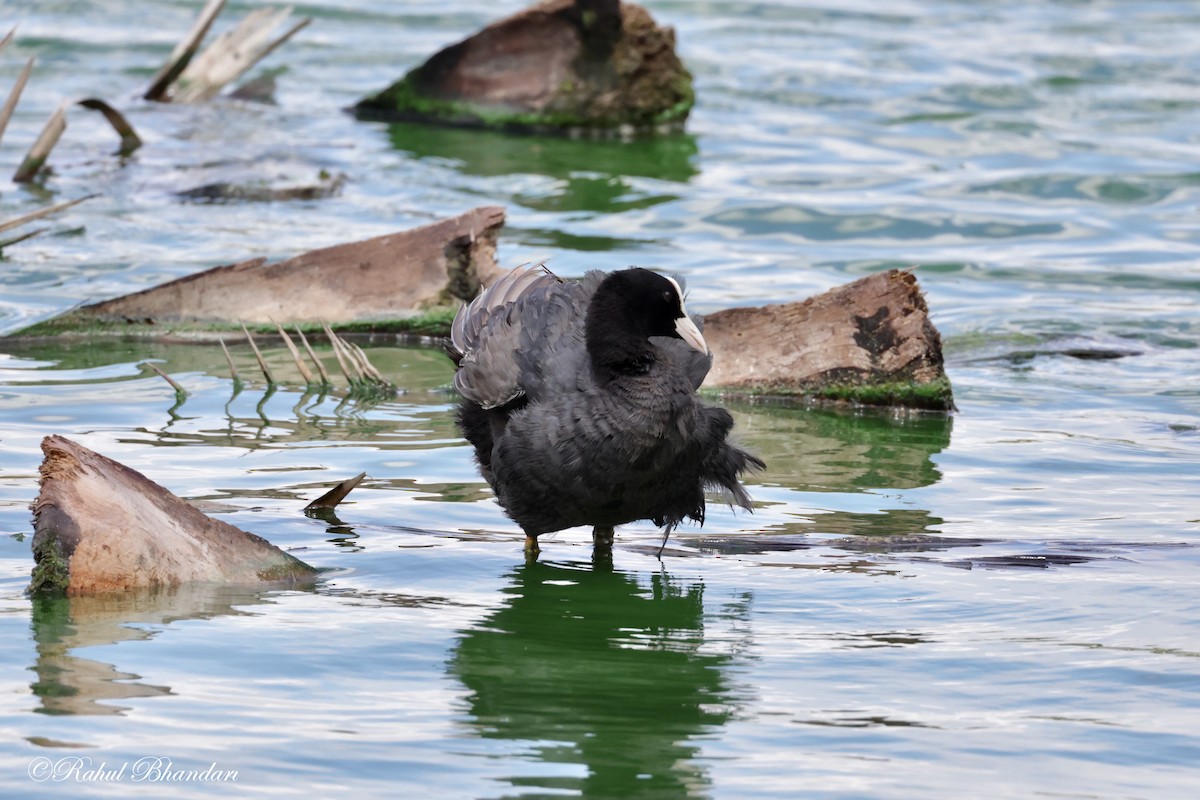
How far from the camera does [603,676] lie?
509cm

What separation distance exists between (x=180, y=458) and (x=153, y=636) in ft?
7.69

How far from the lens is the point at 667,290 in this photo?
6277 millimetres

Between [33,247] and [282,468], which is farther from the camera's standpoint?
[33,247]

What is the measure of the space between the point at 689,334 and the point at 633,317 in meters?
0.25

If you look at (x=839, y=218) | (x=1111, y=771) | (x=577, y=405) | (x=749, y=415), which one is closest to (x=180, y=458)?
(x=577, y=405)

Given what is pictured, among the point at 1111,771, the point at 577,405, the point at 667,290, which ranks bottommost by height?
the point at 1111,771

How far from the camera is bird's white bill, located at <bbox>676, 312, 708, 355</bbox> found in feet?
20.7

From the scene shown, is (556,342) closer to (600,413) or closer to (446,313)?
(600,413)

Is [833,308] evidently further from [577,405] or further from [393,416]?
[577,405]

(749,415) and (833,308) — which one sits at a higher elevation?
(833,308)

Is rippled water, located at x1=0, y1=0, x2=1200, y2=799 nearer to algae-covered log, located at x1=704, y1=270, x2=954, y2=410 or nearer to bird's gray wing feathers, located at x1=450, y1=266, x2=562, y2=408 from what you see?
algae-covered log, located at x1=704, y1=270, x2=954, y2=410

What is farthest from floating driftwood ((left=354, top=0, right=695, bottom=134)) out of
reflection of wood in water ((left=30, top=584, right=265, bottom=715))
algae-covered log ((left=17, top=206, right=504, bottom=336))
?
reflection of wood in water ((left=30, top=584, right=265, bottom=715))

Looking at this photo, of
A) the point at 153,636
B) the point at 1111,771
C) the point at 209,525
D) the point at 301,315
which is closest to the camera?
the point at 1111,771

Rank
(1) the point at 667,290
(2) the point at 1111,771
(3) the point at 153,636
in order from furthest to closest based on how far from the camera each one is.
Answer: (1) the point at 667,290, (3) the point at 153,636, (2) the point at 1111,771
